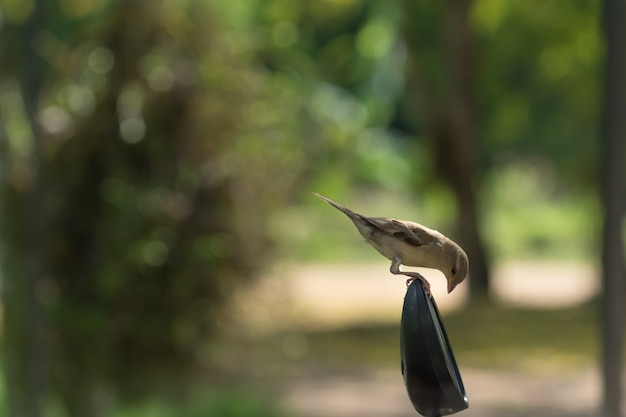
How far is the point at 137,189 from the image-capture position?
4957mm

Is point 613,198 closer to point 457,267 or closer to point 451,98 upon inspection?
→ point 457,267

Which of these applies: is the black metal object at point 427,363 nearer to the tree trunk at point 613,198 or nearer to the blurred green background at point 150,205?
the tree trunk at point 613,198

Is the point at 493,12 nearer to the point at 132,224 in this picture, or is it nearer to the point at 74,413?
the point at 132,224

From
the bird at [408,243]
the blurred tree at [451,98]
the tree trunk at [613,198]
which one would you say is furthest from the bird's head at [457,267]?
the blurred tree at [451,98]

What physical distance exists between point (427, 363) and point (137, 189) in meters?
3.91

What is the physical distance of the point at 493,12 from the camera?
28.8 ft

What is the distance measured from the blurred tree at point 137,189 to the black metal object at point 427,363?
12.1 feet

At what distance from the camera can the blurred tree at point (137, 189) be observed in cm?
489

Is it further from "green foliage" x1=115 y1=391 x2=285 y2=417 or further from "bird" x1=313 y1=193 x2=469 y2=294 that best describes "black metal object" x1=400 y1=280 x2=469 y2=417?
"green foliage" x1=115 y1=391 x2=285 y2=417

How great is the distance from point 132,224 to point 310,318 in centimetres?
426

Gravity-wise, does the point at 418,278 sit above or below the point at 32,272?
below

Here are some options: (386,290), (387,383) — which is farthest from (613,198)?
(386,290)

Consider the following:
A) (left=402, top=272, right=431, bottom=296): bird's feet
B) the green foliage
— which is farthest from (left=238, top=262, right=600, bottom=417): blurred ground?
(left=402, top=272, right=431, bottom=296): bird's feet

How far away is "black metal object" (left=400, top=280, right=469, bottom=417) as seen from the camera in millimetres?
1205
